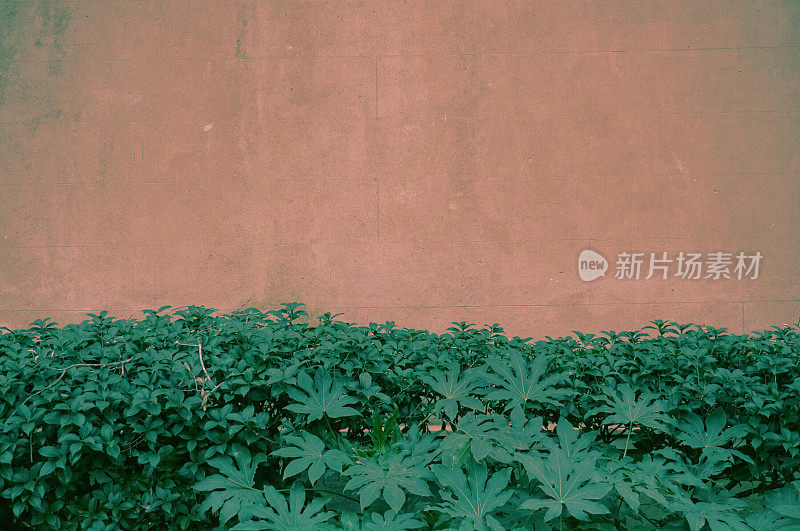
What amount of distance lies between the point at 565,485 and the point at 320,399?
0.90 m

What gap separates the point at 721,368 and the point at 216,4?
16.8 feet

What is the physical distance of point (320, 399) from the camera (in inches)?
82.6

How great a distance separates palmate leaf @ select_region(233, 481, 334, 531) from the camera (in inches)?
67.7

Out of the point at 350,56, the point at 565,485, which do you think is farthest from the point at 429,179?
the point at 565,485

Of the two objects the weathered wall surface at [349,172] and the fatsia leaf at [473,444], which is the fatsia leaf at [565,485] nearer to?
the fatsia leaf at [473,444]

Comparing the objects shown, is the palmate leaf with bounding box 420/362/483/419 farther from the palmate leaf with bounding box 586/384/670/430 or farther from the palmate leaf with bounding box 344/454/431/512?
the palmate leaf with bounding box 586/384/670/430

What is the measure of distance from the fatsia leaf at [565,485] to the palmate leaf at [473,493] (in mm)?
93

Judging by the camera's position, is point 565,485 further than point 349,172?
No

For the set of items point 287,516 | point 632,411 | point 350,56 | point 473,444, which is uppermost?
point 350,56

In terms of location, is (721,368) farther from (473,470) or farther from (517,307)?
→ (517,307)

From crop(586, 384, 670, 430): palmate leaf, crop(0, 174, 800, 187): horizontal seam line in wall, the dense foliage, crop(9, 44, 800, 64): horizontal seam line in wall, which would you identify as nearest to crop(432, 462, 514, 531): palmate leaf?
the dense foliage

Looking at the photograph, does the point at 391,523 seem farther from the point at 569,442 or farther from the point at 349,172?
the point at 349,172

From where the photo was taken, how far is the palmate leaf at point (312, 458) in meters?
1.86

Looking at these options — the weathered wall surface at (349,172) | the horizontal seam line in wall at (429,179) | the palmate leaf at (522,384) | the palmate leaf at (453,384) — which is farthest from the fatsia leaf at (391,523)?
the horizontal seam line in wall at (429,179)
